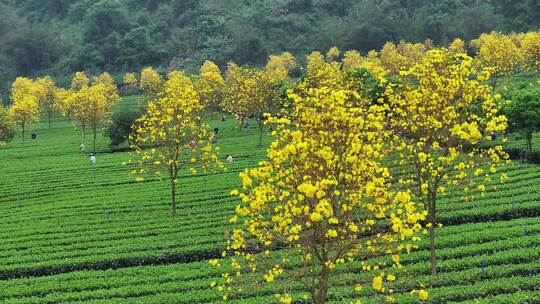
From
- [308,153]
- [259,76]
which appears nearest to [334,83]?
[259,76]

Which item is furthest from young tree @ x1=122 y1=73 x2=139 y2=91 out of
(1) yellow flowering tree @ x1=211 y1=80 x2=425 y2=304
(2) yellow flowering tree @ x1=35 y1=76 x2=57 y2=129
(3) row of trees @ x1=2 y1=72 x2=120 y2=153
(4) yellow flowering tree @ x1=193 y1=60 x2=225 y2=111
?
(1) yellow flowering tree @ x1=211 y1=80 x2=425 y2=304

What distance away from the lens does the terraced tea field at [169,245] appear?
21453 mm

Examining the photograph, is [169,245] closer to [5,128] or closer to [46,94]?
[5,128]

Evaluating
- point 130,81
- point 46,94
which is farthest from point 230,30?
point 46,94

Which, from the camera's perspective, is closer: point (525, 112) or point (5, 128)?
point (525, 112)

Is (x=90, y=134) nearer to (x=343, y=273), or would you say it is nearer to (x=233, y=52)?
(x=233, y=52)

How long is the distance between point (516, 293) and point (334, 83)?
19661 millimetres

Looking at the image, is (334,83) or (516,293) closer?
(516,293)

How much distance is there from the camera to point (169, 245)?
93.3ft

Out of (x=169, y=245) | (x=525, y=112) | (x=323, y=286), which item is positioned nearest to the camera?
(x=323, y=286)

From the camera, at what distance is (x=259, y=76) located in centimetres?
5472

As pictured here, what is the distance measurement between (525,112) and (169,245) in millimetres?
24718

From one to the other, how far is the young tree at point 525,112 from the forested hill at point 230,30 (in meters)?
75.8

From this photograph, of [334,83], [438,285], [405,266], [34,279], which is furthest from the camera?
[334,83]
